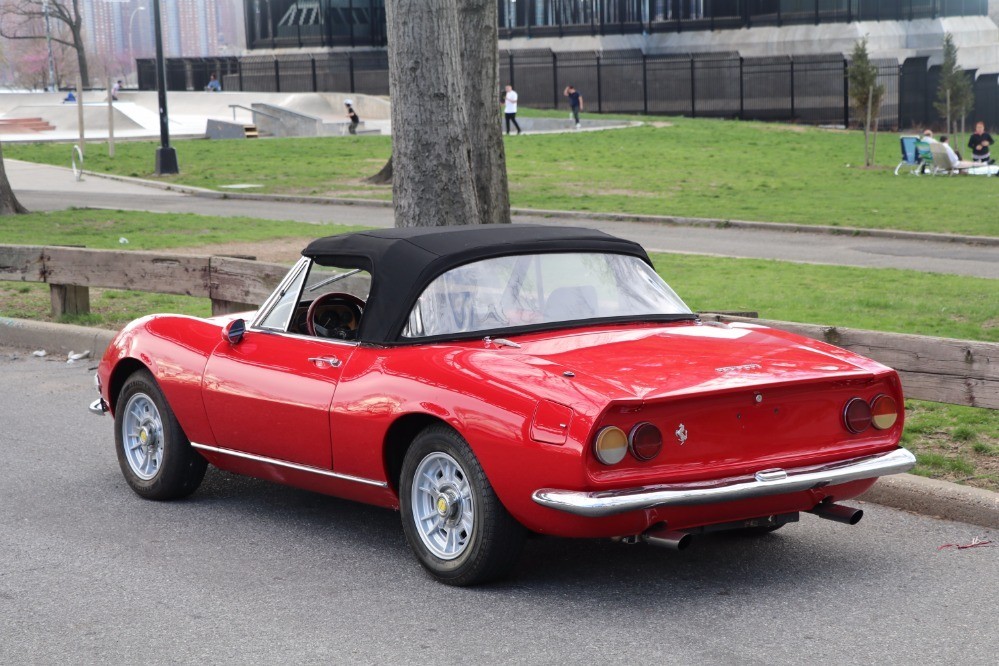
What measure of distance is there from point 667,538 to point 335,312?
240 centimetres

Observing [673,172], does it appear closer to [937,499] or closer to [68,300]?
[68,300]

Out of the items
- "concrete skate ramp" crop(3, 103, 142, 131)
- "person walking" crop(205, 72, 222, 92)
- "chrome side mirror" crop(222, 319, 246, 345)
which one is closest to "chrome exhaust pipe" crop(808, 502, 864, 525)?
"chrome side mirror" crop(222, 319, 246, 345)

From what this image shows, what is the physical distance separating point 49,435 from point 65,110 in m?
54.9

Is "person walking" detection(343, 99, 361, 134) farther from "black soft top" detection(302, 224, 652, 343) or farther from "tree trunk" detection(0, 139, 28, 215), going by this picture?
"black soft top" detection(302, 224, 652, 343)

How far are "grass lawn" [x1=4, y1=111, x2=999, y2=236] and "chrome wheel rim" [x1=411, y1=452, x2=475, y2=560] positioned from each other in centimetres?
1538

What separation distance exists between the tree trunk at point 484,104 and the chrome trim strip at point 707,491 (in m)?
8.47

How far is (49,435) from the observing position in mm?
8750

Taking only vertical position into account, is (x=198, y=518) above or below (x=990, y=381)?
below

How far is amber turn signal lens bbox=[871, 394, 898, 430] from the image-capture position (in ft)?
18.5

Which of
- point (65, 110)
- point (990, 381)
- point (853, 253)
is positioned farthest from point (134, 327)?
point (65, 110)

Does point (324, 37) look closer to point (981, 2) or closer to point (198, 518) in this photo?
point (981, 2)

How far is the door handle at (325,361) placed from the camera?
610 cm

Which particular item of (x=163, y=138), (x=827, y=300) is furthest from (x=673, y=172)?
(x=827, y=300)

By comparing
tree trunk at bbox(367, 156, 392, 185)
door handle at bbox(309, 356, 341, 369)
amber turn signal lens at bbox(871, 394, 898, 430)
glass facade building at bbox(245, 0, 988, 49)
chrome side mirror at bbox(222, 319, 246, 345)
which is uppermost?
glass facade building at bbox(245, 0, 988, 49)
